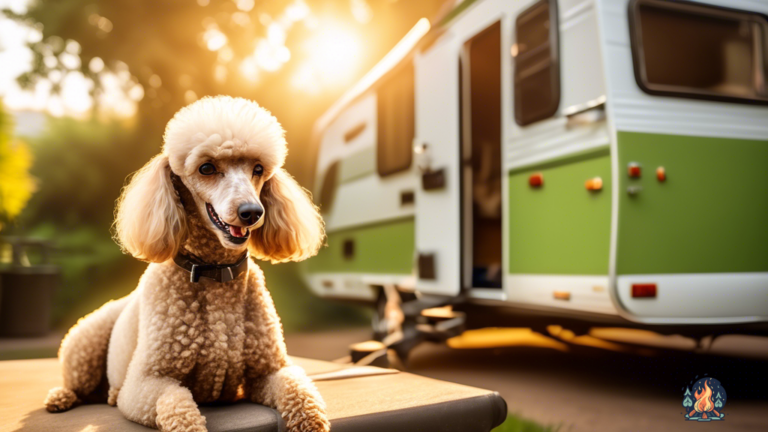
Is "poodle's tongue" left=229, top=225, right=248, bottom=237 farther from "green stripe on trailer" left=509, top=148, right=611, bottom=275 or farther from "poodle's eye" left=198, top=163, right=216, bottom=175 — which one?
"green stripe on trailer" left=509, top=148, right=611, bottom=275

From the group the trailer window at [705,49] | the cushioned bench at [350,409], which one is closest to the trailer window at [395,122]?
the trailer window at [705,49]

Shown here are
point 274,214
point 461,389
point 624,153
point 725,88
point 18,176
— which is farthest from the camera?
point 18,176

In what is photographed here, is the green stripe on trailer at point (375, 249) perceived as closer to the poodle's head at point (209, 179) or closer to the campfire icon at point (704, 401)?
the campfire icon at point (704, 401)

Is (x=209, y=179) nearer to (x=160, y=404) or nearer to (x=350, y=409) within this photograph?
(x=160, y=404)

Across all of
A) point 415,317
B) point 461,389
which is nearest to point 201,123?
point 461,389

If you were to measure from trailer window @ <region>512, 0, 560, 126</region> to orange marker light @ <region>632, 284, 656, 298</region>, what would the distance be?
1.22 meters

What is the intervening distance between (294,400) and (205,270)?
1.41 ft

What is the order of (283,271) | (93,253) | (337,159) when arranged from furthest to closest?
1. (283,271)
2. (93,253)
3. (337,159)

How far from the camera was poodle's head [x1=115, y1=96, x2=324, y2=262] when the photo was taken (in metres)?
1.49

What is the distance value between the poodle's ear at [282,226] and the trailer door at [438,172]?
8.76ft

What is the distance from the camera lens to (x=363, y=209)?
19.8 ft

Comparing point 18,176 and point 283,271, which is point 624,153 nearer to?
point 18,176

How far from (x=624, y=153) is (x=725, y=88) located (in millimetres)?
1041

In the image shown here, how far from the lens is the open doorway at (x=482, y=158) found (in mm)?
4516
